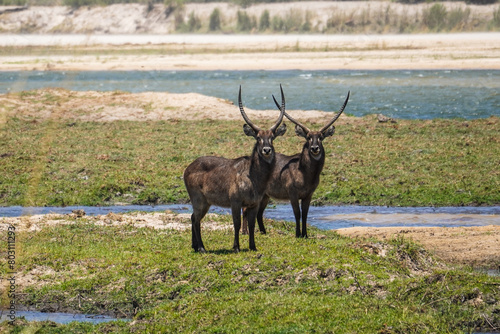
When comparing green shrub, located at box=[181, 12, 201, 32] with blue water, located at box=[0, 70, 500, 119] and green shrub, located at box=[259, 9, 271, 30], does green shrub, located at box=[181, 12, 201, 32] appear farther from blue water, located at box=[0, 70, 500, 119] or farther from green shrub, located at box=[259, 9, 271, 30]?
blue water, located at box=[0, 70, 500, 119]

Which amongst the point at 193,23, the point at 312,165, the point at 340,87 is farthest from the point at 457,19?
the point at 312,165

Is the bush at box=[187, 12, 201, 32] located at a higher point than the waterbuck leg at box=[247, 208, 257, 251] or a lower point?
lower

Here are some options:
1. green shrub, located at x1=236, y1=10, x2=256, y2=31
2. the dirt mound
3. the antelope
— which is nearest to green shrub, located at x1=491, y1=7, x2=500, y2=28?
green shrub, located at x1=236, y1=10, x2=256, y2=31

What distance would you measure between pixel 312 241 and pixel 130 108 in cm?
1969

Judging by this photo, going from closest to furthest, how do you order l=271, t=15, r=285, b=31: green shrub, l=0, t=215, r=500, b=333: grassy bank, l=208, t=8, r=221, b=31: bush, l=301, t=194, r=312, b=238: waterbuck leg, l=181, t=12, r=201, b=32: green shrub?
l=0, t=215, r=500, b=333: grassy bank → l=301, t=194, r=312, b=238: waterbuck leg → l=271, t=15, r=285, b=31: green shrub → l=208, t=8, r=221, b=31: bush → l=181, t=12, r=201, b=32: green shrub

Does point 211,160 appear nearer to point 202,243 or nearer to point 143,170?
point 202,243

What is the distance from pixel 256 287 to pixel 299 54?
5481cm

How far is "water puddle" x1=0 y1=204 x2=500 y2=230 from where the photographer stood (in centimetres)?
1486

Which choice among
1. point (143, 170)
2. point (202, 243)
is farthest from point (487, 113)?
point (202, 243)

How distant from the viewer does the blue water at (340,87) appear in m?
34.8

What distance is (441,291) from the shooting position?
8727 mm

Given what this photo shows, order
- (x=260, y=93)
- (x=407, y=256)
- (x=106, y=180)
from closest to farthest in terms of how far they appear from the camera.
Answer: (x=407, y=256) → (x=106, y=180) → (x=260, y=93)

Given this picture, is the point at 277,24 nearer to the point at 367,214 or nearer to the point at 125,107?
the point at 125,107

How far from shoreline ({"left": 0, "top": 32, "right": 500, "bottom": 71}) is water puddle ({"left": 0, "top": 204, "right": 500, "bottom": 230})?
32.4m
